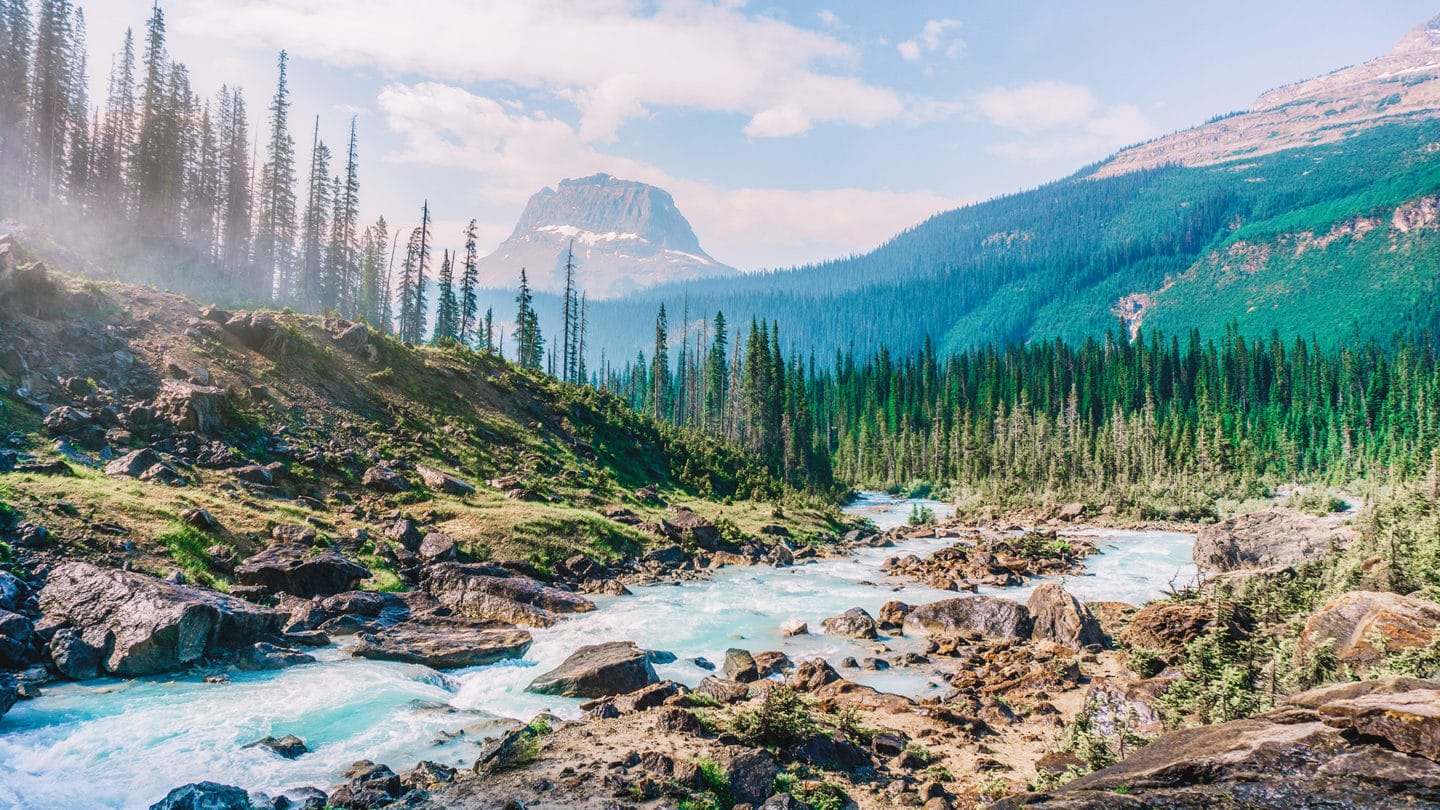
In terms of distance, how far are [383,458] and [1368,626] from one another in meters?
39.5

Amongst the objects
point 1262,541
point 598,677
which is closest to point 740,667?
point 598,677

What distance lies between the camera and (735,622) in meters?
26.3

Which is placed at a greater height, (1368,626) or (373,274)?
(373,274)

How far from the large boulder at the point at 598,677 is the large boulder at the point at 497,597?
570 centimetres

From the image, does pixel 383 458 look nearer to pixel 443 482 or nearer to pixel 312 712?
pixel 443 482

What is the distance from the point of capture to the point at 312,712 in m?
15.4

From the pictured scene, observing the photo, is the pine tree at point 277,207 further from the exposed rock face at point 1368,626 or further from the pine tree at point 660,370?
the exposed rock face at point 1368,626

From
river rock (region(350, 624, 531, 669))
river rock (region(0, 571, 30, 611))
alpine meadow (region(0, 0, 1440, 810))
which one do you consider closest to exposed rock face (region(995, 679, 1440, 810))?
alpine meadow (region(0, 0, 1440, 810))

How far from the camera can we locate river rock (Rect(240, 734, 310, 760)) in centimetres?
1323

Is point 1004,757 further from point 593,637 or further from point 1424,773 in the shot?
point 593,637

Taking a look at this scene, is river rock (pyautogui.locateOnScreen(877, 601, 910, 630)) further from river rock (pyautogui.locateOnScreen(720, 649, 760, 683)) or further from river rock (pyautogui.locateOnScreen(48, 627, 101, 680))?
river rock (pyautogui.locateOnScreen(48, 627, 101, 680))

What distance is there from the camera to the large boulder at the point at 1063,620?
22.7 meters

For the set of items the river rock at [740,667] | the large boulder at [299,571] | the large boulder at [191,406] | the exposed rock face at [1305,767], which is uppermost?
the large boulder at [191,406]

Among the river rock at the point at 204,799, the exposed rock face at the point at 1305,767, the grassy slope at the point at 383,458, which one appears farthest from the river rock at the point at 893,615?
the river rock at the point at 204,799
